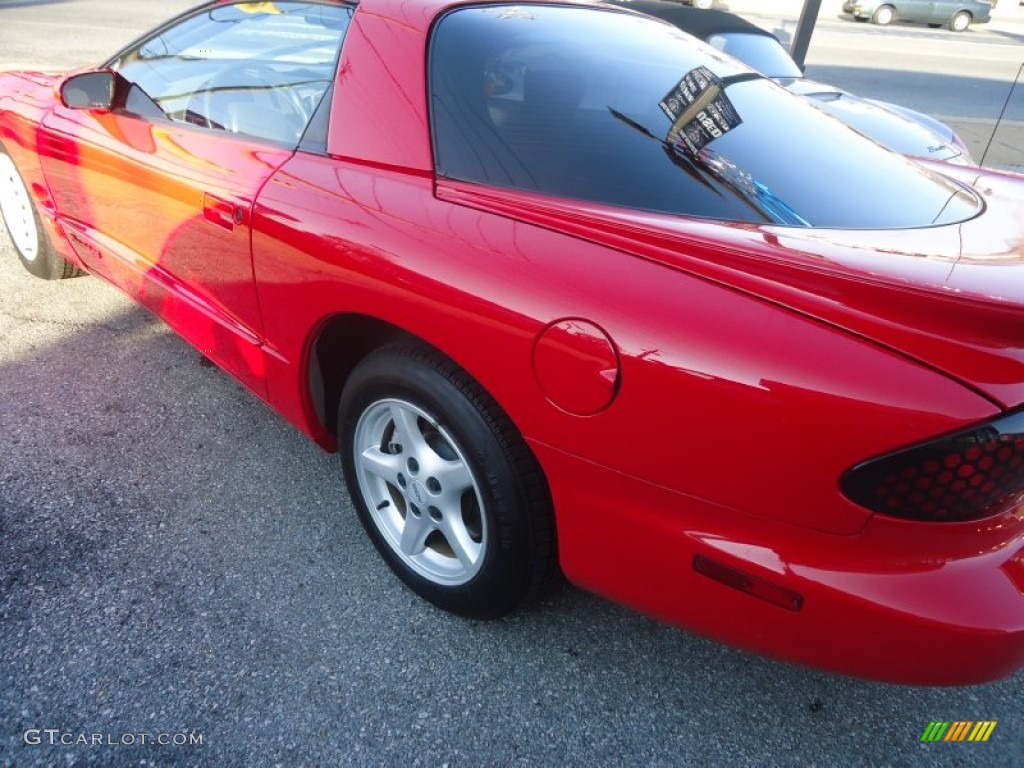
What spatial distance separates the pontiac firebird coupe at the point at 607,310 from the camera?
1247 mm

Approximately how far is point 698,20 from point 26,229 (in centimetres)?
Result: 527

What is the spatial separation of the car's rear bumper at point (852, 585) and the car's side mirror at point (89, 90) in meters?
2.36

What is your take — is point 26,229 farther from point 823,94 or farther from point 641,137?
point 823,94

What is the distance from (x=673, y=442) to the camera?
136 cm

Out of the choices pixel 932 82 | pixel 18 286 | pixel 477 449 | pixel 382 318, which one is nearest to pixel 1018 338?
pixel 477 449

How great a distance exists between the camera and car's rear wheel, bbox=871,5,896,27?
71.9 feet

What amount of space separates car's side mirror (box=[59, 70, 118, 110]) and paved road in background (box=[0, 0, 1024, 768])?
1240mm

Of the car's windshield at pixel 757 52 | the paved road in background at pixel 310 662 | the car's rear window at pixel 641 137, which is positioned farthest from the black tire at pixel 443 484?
the car's windshield at pixel 757 52

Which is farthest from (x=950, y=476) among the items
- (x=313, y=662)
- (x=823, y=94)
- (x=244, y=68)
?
(x=823, y=94)

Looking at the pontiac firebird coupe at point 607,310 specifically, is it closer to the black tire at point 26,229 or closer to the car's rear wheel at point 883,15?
the black tire at point 26,229

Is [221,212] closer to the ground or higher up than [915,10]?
higher up

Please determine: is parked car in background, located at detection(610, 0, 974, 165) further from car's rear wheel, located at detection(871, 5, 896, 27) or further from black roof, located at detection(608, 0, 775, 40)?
car's rear wheel, located at detection(871, 5, 896, 27)
